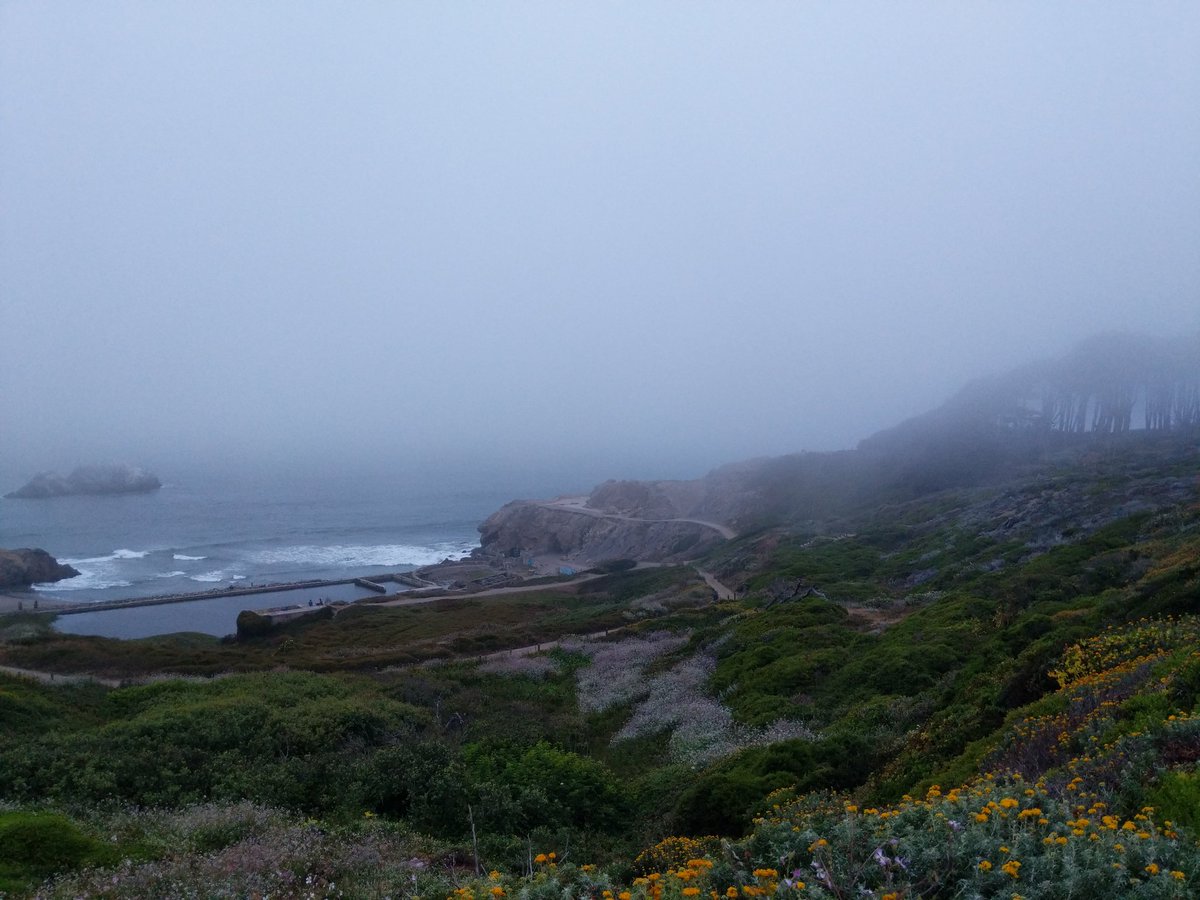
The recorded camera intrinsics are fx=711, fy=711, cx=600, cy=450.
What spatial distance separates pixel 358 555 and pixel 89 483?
108860 mm

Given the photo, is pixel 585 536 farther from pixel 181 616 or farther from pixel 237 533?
pixel 237 533

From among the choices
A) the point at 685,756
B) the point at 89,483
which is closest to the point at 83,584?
the point at 685,756

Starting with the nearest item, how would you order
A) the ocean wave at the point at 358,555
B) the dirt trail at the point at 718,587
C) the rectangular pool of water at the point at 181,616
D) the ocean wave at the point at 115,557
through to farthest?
the dirt trail at the point at 718,587 → the rectangular pool of water at the point at 181,616 → the ocean wave at the point at 115,557 → the ocean wave at the point at 358,555

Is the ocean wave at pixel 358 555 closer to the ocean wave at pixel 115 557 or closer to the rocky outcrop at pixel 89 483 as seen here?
the ocean wave at pixel 115 557

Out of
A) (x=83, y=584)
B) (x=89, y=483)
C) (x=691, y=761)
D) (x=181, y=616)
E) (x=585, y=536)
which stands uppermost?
(x=89, y=483)

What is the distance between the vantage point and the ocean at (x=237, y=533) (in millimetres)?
84312

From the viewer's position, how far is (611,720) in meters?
20.1

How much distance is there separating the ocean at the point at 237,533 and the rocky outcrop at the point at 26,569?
2418mm

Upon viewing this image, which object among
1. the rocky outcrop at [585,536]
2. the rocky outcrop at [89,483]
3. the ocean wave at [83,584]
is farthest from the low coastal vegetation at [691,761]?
the rocky outcrop at [89,483]

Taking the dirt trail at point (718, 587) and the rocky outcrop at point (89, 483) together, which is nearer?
the dirt trail at point (718, 587)

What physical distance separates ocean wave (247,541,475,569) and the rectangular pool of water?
1992 centimetres

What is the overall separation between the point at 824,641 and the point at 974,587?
8492mm

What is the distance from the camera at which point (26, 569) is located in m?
78.2

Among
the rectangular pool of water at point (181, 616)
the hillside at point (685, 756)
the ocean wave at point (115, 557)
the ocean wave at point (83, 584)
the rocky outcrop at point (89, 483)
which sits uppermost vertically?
the rocky outcrop at point (89, 483)
